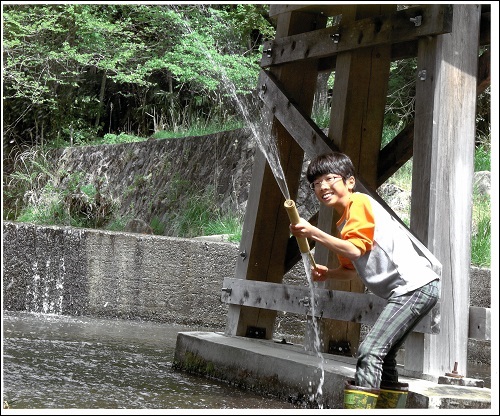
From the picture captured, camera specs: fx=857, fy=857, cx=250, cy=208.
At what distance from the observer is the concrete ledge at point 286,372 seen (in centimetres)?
395

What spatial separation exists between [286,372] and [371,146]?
5.07ft

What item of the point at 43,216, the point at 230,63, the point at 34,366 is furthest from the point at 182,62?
the point at 34,366

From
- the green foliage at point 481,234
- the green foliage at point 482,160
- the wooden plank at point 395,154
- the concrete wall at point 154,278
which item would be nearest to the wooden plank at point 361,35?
the wooden plank at point 395,154

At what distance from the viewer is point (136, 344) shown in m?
6.91

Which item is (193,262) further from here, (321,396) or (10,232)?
(321,396)

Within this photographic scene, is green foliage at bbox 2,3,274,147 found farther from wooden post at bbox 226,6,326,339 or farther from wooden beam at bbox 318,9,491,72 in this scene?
wooden post at bbox 226,6,326,339

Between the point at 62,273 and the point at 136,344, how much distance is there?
243cm

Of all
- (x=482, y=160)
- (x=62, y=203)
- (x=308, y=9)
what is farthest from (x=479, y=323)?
(x=62, y=203)

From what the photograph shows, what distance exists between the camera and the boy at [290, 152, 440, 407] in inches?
146

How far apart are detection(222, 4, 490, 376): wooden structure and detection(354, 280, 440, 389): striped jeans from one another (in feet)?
0.90

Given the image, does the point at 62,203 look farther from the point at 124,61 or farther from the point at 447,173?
the point at 447,173

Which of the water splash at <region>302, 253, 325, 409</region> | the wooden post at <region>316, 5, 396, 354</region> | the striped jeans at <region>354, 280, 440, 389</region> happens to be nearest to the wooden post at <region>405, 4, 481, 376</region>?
the water splash at <region>302, 253, 325, 409</region>

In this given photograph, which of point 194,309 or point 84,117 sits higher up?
point 84,117

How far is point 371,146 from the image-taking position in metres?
5.41
